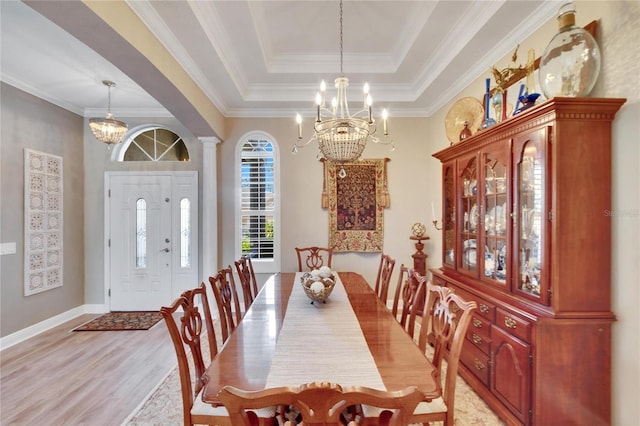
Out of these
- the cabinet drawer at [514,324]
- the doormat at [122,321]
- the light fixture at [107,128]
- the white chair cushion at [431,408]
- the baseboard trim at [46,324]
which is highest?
the light fixture at [107,128]

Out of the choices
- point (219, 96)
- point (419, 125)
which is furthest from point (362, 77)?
point (219, 96)

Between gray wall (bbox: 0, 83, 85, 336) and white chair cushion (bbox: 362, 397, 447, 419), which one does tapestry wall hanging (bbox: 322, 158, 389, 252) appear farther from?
gray wall (bbox: 0, 83, 85, 336)

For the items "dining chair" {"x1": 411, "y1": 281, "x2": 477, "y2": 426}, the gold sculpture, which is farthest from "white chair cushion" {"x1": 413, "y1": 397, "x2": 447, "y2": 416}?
the gold sculpture

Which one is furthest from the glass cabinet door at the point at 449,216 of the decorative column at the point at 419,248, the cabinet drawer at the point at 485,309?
the decorative column at the point at 419,248

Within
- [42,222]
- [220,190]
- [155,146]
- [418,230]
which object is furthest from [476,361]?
[42,222]

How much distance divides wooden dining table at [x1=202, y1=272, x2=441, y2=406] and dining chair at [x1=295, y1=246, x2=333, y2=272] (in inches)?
64.3

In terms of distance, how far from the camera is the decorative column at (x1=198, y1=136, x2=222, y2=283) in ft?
12.2

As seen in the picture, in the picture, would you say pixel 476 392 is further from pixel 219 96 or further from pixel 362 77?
pixel 219 96

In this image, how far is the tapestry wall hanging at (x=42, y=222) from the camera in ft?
10.7

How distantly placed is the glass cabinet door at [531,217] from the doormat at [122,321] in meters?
4.02

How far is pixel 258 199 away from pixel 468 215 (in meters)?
2.68

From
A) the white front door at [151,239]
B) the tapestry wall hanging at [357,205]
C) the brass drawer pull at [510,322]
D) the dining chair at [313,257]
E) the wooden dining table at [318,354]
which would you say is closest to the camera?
the wooden dining table at [318,354]

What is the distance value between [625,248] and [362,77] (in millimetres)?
2774

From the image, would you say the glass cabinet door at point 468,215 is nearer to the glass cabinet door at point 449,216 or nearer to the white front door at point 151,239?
the glass cabinet door at point 449,216
